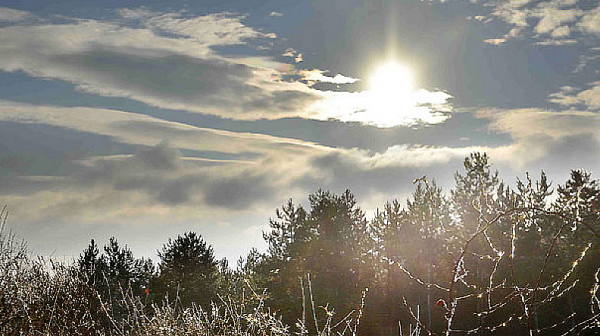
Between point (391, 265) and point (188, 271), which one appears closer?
point (391, 265)

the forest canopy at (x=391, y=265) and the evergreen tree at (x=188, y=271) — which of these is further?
the evergreen tree at (x=188, y=271)

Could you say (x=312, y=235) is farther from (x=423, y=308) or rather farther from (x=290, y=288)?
(x=423, y=308)

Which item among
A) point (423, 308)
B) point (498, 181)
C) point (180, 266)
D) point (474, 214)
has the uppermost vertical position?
point (498, 181)

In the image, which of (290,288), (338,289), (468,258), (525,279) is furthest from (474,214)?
(290,288)

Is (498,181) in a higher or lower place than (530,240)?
higher

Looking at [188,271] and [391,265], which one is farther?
[188,271]

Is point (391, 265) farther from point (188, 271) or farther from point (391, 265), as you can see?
point (188, 271)

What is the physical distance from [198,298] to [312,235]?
19.0ft

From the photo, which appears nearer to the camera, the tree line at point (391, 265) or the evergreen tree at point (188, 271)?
the tree line at point (391, 265)

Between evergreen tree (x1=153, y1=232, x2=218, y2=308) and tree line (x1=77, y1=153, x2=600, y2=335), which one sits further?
evergreen tree (x1=153, y1=232, x2=218, y2=308)

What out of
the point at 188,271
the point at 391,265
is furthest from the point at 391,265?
the point at 188,271

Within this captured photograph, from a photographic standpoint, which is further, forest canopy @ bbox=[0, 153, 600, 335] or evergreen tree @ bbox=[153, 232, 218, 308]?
evergreen tree @ bbox=[153, 232, 218, 308]

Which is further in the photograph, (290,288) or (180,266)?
(180,266)

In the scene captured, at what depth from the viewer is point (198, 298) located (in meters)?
23.4
